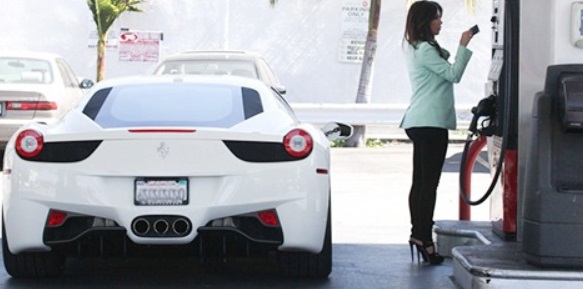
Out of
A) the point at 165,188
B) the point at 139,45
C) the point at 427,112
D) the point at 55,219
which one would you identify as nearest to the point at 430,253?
the point at 427,112

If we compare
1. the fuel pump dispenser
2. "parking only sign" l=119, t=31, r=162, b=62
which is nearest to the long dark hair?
→ the fuel pump dispenser

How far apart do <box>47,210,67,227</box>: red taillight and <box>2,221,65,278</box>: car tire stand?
48 cm

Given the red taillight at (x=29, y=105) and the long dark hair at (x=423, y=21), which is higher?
the long dark hair at (x=423, y=21)

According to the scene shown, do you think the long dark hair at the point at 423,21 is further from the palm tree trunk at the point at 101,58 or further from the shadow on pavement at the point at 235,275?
the palm tree trunk at the point at 101,58

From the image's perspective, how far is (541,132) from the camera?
505 cm

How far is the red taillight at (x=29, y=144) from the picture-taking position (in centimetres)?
650

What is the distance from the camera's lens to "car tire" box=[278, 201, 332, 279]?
6934 mm

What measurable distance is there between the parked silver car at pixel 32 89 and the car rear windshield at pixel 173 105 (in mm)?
6072

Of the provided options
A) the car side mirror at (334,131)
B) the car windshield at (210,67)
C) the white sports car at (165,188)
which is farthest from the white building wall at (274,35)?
the white sports car at (165,188)

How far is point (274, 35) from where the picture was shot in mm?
→ 23109

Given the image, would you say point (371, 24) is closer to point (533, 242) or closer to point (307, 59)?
point (307, 59)

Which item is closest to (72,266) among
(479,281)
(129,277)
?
(129,277)

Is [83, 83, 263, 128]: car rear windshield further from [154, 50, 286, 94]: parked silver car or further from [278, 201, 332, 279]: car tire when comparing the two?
[154, 50, 286, 94]: parked silver car

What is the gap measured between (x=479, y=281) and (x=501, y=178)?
1.75m
